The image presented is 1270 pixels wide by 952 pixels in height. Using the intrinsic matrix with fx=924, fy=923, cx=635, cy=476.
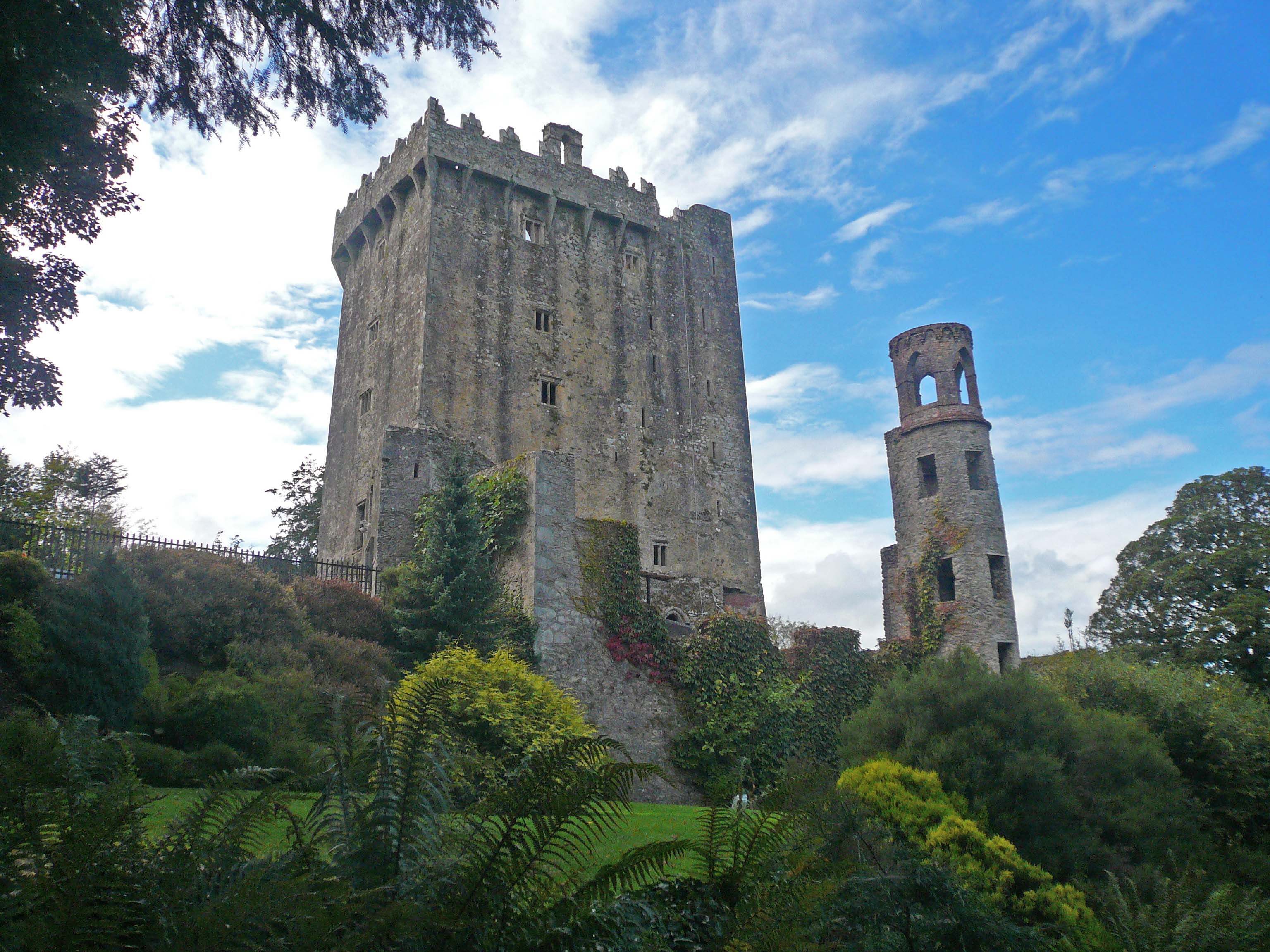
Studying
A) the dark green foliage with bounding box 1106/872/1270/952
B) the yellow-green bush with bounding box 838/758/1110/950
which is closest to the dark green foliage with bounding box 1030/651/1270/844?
the dark green foliage with bounding box 1106/872/1270/952

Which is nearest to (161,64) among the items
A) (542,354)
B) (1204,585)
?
(542,354)

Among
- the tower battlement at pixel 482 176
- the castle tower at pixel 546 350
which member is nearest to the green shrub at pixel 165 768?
the castle tower at pixel 546 350

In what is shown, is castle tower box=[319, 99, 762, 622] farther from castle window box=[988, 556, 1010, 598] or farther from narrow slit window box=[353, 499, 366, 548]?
castle window box=[988, 556, 1010, 598]

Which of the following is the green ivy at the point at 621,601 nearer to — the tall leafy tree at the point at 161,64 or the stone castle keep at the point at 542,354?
the stone castle keep at the point at 542,354

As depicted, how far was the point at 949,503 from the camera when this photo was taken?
27375 millimetres

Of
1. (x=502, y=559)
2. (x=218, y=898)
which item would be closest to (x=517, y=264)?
(x=502, y=559)

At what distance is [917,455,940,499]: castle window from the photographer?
2831 centimetres

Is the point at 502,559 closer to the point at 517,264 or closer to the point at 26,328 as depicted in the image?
the point at 26,328

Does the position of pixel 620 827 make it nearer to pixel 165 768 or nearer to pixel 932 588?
pixel 165 768

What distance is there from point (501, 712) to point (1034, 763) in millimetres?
6526

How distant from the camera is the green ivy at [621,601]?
16969 mm

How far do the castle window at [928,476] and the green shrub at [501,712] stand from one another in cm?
1768

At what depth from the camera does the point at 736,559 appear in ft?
101

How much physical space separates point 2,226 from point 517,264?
65.3 ft
